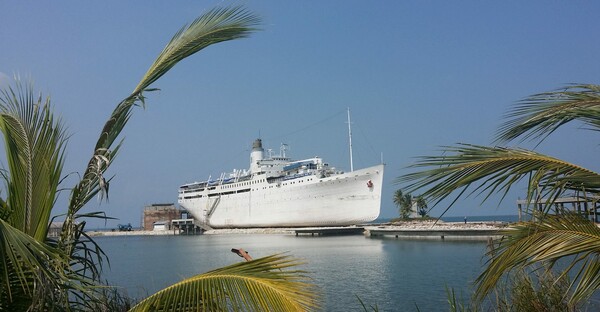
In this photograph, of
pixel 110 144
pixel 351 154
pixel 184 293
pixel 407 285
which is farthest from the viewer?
pixel 351 154

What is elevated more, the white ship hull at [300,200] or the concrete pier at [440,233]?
the white ship hull at [300,200]

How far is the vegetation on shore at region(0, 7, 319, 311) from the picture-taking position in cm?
220

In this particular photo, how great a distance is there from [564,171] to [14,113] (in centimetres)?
294

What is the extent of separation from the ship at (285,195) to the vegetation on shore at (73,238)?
152 ft

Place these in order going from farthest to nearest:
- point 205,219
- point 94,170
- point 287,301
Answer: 1. point 205,219
2. point 94,170
3. point 287,301

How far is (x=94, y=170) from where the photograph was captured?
3189 mm

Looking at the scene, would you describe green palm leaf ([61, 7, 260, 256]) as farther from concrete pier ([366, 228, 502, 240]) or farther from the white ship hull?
the white ship hull

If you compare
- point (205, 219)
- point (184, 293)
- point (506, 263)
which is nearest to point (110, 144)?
point (184, 293)

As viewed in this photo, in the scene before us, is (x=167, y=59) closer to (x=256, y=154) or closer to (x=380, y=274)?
(x=380, y=274)

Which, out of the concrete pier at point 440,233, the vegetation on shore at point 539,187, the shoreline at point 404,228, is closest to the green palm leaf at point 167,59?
the vegetation on shore at point 539,187

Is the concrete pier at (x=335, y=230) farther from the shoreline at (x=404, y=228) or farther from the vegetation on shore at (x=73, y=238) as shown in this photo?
the vegetation on shore at (x=73, y=238)

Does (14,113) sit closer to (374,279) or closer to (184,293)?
(184,293)

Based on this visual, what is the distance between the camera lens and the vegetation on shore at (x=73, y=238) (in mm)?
2195

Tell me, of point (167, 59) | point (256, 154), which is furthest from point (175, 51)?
point (256, 154)
